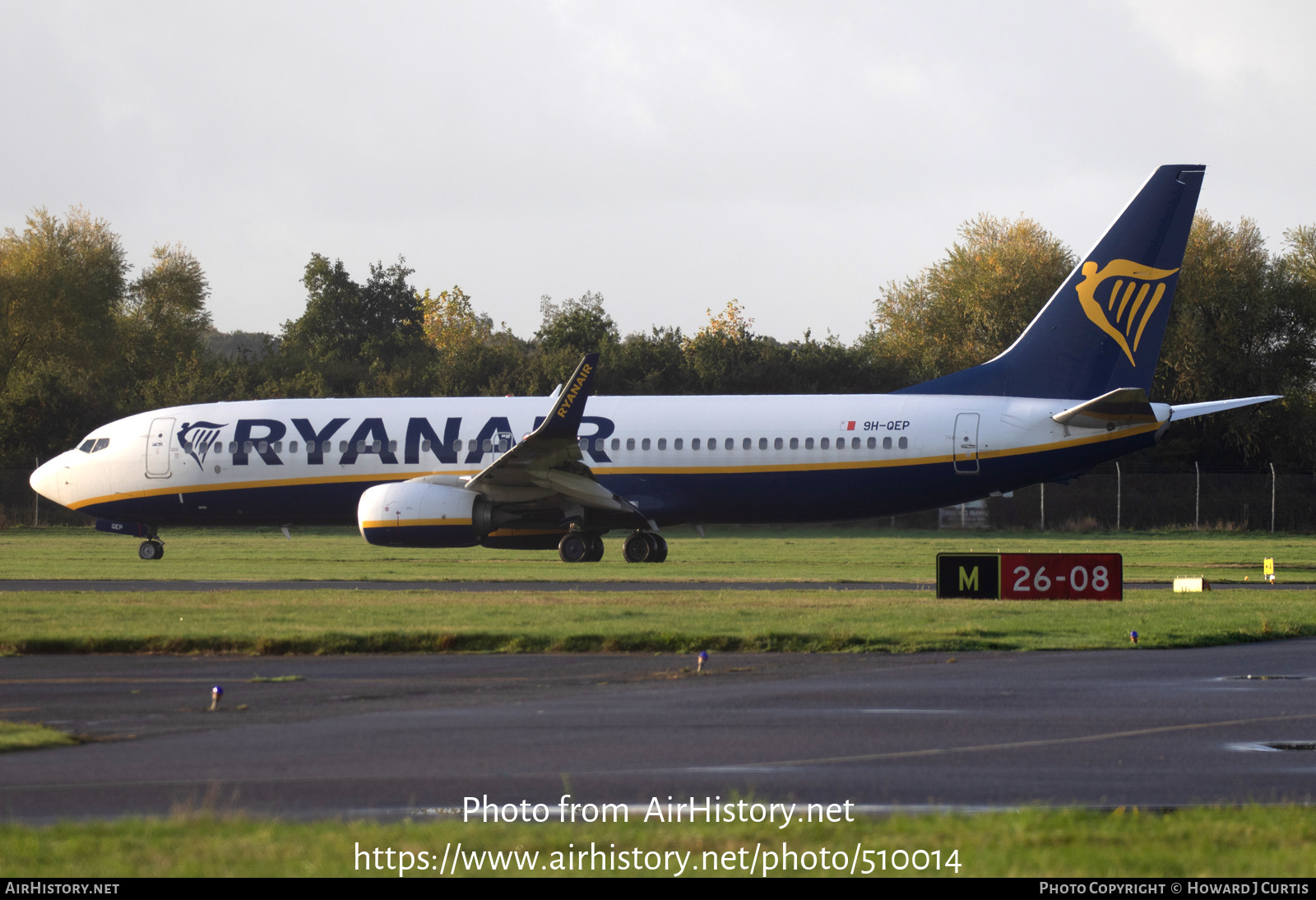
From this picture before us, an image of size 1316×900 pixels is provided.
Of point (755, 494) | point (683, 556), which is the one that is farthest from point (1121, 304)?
point (683, 556)

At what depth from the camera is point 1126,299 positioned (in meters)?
28.0

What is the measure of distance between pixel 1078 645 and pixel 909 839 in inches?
372

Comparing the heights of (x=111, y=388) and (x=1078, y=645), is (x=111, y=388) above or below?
above

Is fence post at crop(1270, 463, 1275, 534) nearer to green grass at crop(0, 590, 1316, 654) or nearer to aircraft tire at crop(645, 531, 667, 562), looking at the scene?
aircraft tire at crop(645, 531, 667, 562)

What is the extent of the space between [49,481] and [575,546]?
43.9 ft

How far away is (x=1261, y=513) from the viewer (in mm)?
46812

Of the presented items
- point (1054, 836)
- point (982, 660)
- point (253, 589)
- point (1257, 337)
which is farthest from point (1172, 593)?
point (1257, 337)

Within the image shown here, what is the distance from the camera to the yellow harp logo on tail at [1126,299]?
2800 centimetres

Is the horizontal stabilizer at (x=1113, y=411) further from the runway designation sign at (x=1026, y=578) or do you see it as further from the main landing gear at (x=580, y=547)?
the main landing gear at (x=580, y=547)

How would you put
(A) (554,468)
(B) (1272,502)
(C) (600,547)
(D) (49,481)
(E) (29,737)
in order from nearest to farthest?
(E) (29,737), (A) (554,468), (C) (600,547), (D) (49,481), (B) (1272,502)

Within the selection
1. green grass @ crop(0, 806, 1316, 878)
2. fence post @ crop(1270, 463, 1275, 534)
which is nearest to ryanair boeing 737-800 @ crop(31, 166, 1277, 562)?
fence post @ crop(1270, 463, 1275, 534)

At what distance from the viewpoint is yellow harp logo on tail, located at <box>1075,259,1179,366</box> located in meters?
28.0

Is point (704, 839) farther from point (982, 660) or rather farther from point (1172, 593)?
point (1172, 593)

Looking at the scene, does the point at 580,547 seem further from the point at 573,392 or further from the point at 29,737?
the point at 29,737
